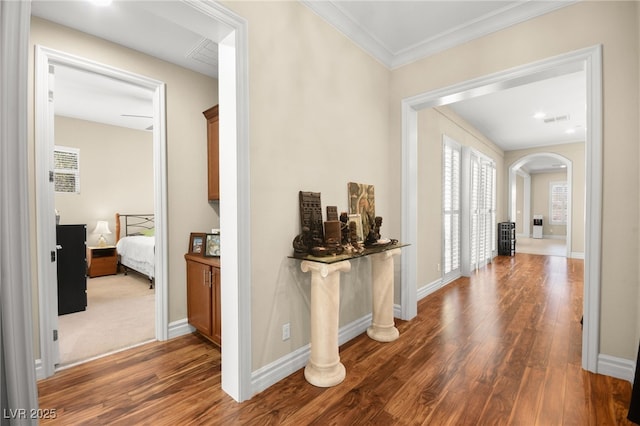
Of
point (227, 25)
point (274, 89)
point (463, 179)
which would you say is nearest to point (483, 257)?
point (463, 179)

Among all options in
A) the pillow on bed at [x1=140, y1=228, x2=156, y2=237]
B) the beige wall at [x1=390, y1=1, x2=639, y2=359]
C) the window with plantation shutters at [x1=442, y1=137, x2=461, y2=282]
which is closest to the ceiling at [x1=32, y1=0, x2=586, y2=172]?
the beige wall at [x1=390, y1=1, x2=639, y2=359]

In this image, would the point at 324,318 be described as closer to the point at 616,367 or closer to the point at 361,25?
the point at 616,367

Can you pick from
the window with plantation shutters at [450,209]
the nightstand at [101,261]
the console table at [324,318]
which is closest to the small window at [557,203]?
the window with plantation shutters at [450,209]

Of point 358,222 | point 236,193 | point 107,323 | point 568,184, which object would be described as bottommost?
point 107,323

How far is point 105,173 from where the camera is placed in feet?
19.3

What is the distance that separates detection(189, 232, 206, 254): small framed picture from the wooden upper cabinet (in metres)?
0.42

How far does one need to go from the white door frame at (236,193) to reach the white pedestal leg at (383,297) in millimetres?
1320

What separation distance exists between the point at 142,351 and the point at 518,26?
4354 millimetres

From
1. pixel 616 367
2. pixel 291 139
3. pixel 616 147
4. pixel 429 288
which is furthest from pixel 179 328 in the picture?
pixel 616 147

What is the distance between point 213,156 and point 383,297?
7.35 feet

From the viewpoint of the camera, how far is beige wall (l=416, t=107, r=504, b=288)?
13.2 feet

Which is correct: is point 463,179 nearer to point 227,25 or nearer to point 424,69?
point 424,69

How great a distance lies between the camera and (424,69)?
306cm

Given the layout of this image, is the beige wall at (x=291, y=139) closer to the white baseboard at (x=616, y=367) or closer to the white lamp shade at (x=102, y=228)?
the white baseboard at (x=616, y=367)
